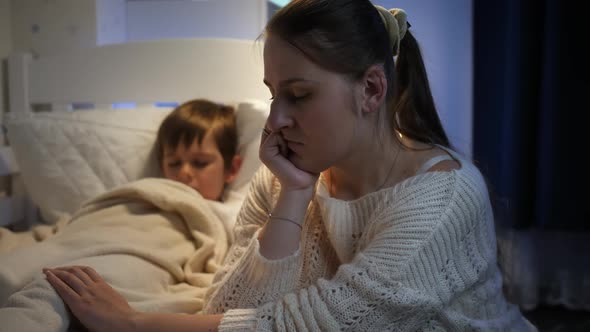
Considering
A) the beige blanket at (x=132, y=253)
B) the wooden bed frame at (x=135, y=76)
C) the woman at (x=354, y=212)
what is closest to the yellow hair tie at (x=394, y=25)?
the woman at (x=354, y=212)

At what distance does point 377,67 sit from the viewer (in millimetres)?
777

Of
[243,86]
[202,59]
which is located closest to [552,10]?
[243,86]

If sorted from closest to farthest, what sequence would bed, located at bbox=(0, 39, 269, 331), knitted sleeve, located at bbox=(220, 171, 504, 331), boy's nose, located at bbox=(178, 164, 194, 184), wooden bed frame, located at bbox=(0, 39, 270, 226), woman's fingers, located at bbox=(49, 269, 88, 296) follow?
knitted sleeve, located at bbox=(220, 171, 504, 331), woman's fingers, located at bbox=(49, 269, 88, 296), bed, located at bbox=(0, 39, 269, 331), boy's nose, located at bbox=(178, 164, 194, 184), wooden bed frame, located at bbox=(0, 39, 270, 226)

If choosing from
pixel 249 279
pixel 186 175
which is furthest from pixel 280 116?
pixel 186 175

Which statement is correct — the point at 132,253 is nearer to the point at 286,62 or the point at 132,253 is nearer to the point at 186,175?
the point at 186,175

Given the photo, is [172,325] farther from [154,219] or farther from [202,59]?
[202,59]

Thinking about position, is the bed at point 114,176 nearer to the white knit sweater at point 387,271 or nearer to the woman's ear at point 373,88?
the white knit sweater at point 387,271

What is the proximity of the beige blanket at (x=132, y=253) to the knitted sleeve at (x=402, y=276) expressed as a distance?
245 mm

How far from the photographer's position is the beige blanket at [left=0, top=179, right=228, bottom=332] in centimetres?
75

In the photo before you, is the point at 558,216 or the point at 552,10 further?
the point at 558,216

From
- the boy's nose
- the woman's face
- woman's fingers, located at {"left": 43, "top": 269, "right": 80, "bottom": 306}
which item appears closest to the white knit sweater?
the woman's face

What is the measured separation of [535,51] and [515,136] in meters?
0.26

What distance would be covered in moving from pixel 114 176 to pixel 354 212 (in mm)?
768

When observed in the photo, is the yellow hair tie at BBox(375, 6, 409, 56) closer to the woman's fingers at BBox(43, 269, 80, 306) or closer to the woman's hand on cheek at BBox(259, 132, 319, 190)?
the woman's hand on cheek at BBox(259, 132, 319, 190)
